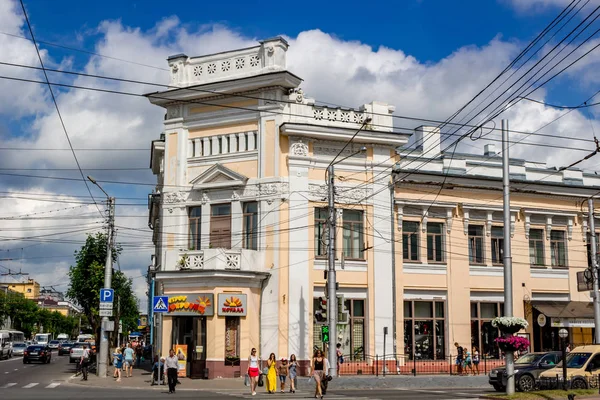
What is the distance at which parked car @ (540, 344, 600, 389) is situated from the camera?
81.4 ft

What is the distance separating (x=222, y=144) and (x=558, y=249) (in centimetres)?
1947

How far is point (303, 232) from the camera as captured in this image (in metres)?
34.2

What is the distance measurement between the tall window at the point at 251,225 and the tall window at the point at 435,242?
9164 millimetres

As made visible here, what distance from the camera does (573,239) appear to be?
40000mm

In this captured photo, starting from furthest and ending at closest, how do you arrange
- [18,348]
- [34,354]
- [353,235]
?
[18,348]
[34,354]
[353,235]

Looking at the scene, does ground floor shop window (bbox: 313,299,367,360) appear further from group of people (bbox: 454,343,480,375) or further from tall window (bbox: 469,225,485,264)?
tall window (bbox: 469,225,485,264)

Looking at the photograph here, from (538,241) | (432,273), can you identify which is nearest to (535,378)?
(432,273)

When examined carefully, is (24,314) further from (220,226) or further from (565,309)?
(565,309)

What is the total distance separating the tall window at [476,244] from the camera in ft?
124

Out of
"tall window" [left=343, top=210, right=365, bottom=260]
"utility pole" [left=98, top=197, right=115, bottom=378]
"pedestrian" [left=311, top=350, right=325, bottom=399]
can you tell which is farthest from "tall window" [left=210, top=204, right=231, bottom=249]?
"pedestrian" [left=311, top=350, right=325, bottom=399]

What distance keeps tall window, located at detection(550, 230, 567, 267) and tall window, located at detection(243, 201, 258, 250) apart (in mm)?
16848

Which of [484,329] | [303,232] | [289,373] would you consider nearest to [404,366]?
[484,329]

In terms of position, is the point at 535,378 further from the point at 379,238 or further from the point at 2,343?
the point at 2,343

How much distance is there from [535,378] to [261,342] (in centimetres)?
1253
